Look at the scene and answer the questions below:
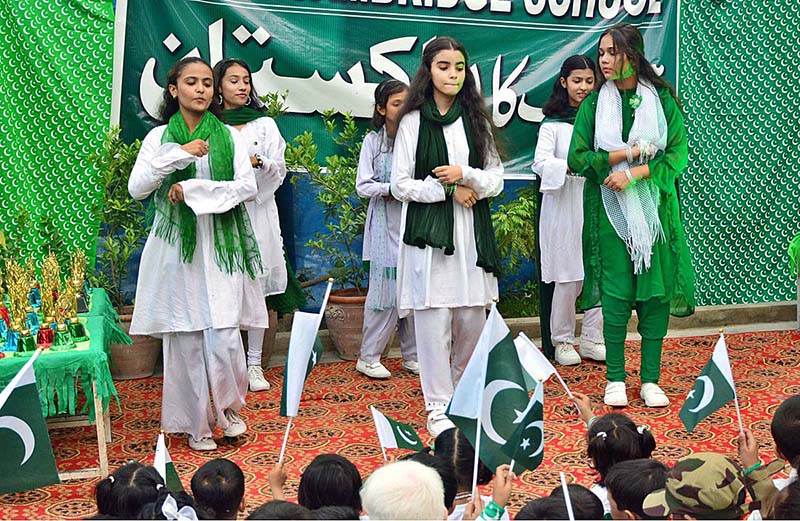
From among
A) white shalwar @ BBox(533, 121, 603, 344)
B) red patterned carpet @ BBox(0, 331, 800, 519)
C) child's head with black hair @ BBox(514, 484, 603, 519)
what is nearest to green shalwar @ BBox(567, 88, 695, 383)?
red patterned carpet @ BBox(0, 331, 800, 519)

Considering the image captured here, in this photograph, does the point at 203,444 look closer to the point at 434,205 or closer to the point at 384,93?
the point at 434,205

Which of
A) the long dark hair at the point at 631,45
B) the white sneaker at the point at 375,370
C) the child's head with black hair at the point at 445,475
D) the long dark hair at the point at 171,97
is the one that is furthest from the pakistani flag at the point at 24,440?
the long dark hair at the point at 631,45

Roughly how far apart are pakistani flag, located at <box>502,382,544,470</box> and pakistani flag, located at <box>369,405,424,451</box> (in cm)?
49

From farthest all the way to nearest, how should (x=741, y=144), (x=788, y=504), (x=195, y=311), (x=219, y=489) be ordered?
(x=741, y=144), (x=195, y=311), (x=219, y=489), (x=788, y=504)

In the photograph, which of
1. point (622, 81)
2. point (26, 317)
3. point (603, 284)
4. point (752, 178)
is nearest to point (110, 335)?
point (26, 317)

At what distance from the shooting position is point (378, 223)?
577 cm

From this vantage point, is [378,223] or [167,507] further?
[378,223]

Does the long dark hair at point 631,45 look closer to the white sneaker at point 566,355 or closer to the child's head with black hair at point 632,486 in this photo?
the white sneaker at point 566,355

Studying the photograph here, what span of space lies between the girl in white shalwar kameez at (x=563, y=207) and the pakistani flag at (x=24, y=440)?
11.3 feet

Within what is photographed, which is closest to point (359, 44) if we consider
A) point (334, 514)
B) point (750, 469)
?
point (750, 469)

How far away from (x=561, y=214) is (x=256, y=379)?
1.90 meters

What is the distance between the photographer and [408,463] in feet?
7.73

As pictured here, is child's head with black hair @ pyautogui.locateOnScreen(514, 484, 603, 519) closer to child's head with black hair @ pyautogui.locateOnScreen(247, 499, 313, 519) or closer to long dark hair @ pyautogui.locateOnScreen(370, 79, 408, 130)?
child's head with black hair @ pyautogui.locateOnScreen(247, 499, 313, 519)

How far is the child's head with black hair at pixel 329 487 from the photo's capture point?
2842 millimetres
